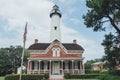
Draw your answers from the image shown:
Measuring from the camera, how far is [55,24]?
48.9m

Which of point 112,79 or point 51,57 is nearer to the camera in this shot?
point 112,79

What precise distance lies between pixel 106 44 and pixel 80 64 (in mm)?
21184

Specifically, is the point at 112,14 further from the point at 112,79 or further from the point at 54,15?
the point at 54,15

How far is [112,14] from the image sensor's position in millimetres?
21078

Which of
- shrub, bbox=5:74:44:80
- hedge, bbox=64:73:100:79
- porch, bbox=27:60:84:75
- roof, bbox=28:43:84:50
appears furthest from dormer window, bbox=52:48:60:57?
shrub, bbox=5:74:44:80

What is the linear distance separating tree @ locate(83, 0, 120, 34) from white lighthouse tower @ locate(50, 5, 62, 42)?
2510 cm

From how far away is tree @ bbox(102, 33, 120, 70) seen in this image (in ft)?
71.2

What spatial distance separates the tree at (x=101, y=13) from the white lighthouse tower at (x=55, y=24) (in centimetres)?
2510

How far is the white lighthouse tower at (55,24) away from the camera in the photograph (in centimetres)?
4803

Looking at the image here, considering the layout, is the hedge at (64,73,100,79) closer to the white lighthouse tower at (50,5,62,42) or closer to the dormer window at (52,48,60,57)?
the dormer window at (52,48,60,57)

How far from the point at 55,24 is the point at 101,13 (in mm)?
28314

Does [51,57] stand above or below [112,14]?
below

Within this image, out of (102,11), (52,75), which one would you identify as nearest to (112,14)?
(102,11)

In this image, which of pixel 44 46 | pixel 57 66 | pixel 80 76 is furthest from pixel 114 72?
pixel 44 46
